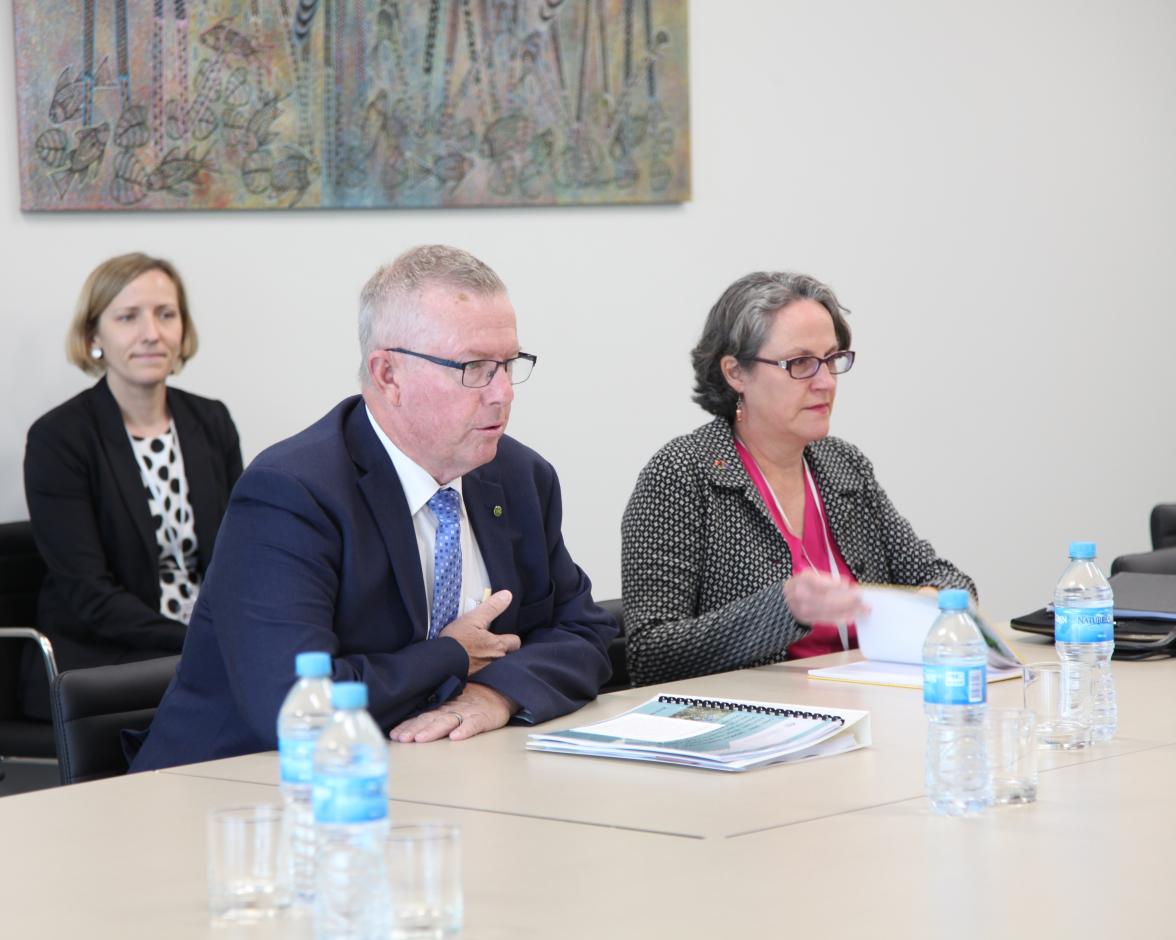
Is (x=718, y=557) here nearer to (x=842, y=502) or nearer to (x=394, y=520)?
(x=842, y=502)

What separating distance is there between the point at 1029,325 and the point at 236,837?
5.31 meters

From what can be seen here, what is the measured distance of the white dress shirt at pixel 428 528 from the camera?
2623 mm

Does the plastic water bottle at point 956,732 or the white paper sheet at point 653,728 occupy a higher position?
the plastic water bottle at point 956,732

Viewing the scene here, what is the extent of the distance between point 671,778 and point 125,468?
8.44 feet

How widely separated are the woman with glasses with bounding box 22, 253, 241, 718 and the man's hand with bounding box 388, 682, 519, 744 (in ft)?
6.03

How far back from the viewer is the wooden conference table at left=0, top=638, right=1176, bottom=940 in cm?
151

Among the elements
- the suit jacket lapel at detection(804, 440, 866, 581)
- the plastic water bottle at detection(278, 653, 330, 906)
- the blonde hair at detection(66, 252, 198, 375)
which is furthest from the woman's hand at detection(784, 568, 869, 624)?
the blonde hair at detection(66, 252, 198, 375)

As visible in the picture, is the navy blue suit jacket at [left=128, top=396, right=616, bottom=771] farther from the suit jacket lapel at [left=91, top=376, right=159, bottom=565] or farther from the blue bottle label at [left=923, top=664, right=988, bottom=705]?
the suit jacket lapel at [left=91, top=376, right=159, bottom=565]

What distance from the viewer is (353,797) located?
1316 mm

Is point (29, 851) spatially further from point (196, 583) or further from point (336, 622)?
point (196, 583)

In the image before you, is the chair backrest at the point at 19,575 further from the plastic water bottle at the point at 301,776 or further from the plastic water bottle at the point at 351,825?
the plastic water bottle at the point at 351,825

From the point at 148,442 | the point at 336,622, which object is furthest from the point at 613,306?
the point at 336,622

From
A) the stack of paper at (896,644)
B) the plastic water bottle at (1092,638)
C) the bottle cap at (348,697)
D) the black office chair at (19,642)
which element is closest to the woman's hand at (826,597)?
the stack of paper at (896,644)

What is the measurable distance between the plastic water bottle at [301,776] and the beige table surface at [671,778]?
42cm
